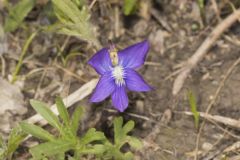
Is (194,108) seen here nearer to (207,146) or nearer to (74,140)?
(207,146)

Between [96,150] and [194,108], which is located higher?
[194,108]

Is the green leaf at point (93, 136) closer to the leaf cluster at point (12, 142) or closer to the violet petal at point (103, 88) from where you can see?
the violet petal at point (103, 88)

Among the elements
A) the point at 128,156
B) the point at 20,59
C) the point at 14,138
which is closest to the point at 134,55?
the point at 128,156

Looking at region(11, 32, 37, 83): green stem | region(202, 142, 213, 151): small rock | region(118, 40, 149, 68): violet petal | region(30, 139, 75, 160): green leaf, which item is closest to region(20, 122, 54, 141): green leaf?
region(30, 139, 75, 160): green leaf

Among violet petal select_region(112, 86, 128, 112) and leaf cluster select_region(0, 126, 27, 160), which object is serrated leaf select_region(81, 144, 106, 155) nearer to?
violet petal select_region(112, 86, 128, 112)

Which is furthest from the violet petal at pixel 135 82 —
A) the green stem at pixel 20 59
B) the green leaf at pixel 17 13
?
the green leaf at pixel 17 13
